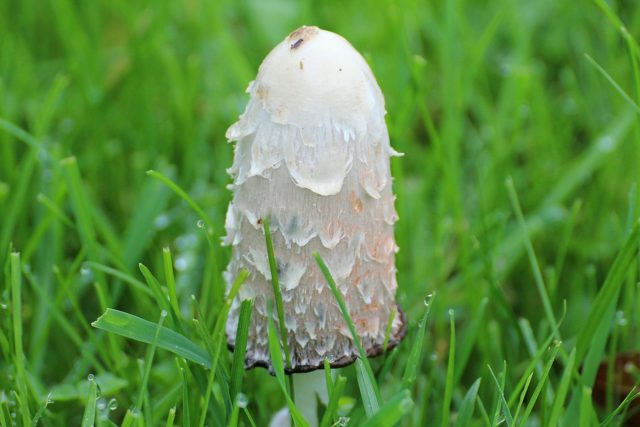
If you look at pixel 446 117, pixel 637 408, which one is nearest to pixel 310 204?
pixel 637 408

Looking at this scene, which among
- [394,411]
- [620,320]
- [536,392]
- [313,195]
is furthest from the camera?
[620,320]

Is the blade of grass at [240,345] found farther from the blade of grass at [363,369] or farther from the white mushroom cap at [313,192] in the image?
the blade of grass at [363,369]

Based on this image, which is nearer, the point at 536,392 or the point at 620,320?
the point at 536,392

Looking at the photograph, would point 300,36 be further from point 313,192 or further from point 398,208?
point 398,208

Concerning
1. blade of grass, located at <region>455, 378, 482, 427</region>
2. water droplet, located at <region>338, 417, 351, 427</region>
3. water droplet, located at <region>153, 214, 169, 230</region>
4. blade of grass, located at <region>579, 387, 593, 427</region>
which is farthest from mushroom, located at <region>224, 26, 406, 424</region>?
water droplet, located at <region>153, 214, 169, 230</region>

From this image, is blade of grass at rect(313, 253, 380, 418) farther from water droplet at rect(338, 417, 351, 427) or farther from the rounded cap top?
the rounded cap top

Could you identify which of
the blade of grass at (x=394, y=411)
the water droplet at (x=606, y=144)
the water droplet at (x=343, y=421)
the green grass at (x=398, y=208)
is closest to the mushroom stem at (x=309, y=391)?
the green grass at (x=398, y=208)

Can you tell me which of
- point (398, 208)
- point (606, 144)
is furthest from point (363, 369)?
point (606, 144)

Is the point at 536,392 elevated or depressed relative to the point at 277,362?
depressed
